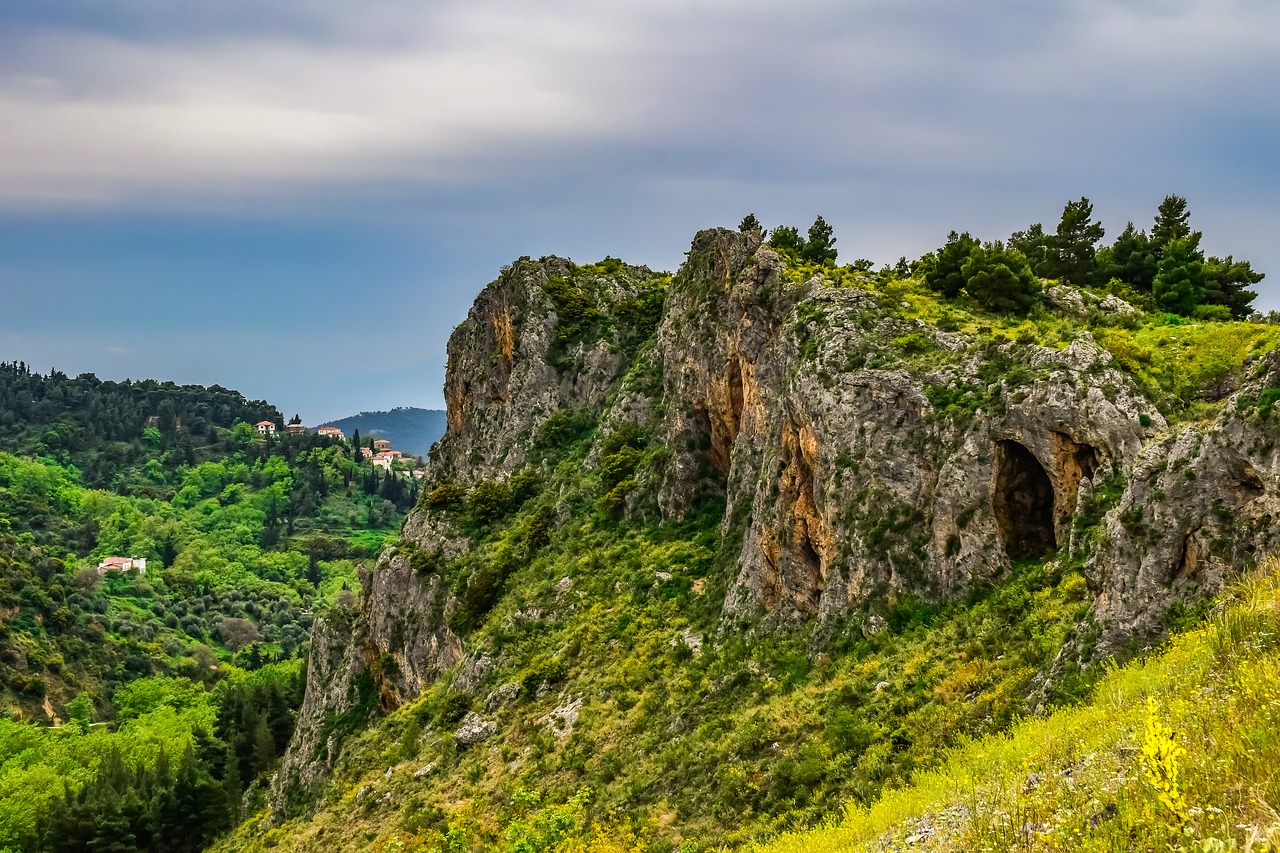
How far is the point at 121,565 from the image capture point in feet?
499

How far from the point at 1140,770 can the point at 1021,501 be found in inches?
605

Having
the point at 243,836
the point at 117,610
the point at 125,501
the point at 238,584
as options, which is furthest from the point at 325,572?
the point at 243,836

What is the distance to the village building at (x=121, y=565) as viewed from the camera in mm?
147625

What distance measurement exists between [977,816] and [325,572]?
601 feet

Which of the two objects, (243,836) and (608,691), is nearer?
(608,691)

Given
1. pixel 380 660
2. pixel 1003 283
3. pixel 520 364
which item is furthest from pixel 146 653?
pixel 1003 283

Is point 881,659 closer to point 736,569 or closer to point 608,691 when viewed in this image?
point 736,569

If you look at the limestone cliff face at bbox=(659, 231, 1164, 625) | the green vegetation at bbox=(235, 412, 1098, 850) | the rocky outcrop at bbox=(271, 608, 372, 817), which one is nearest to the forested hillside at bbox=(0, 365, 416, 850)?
the rocky outcrop at bbox=(271, 608, 372, 817)

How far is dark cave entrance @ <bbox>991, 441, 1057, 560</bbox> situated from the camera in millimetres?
19844

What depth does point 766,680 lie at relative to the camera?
885 inches

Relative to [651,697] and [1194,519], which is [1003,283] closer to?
[1194,519]

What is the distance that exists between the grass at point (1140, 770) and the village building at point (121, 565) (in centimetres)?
17049

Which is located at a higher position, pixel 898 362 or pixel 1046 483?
pixel 898 362

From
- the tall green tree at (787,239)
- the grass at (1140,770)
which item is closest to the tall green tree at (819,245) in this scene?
the tall green tree at (787,239)
